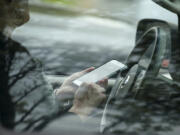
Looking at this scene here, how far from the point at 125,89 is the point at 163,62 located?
240 mm

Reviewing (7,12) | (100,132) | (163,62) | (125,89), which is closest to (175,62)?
(163,62)

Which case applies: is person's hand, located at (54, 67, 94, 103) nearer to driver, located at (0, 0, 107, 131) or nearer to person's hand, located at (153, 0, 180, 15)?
driver, located at (0, 0, 107, 131)

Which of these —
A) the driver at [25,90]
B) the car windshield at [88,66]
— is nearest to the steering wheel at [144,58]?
the car windshield at [88,66]

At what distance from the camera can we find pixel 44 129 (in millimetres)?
1503

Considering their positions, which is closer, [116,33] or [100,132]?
[100,132]

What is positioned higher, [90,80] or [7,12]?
[7,12]

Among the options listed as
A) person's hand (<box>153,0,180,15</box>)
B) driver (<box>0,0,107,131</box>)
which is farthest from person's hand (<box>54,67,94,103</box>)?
person's hand (<box>153,0,180,15</box>)

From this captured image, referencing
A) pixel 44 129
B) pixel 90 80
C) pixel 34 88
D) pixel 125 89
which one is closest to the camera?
pixel 44 129

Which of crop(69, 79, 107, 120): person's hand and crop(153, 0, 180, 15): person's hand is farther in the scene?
crop(153, 0, 180, 15): person's hand

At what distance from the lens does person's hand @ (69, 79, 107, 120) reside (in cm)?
167

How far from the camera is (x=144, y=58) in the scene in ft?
6.32

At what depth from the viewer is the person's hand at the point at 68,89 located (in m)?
1.74

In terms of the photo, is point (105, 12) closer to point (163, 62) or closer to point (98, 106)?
point (163, 62)

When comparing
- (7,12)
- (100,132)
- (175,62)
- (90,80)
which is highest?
(7,12)
